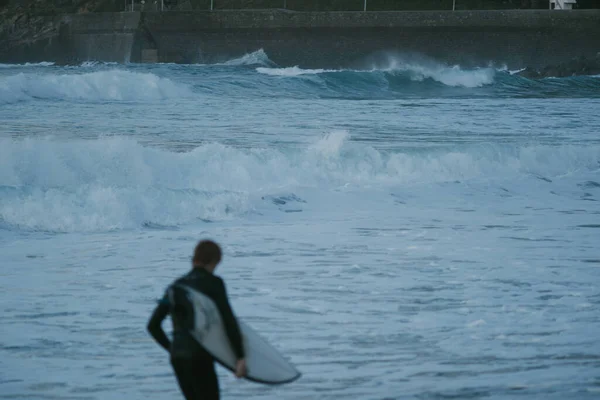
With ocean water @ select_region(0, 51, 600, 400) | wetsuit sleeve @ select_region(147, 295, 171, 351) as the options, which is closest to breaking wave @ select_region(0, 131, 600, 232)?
ocean water @ select_region(0, 51, 600, 400)

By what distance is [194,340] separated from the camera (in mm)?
3848

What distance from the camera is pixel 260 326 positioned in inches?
244

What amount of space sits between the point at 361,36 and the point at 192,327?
43.6 meters

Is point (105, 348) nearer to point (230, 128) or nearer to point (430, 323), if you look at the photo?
point (430, 323)

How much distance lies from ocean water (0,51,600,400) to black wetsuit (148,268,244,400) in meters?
1.11

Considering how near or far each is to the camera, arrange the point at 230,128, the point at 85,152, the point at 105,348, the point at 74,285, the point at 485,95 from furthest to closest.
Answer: the point at 485,95 < the point at 230,128 < the point at 85,152 < the point at 74,285 < the point at 105,348

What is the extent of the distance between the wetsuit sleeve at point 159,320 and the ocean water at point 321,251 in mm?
1072

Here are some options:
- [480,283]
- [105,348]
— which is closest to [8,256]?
[105,348]

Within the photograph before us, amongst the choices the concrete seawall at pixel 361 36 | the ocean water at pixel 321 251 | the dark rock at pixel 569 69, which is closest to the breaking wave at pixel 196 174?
the ocean water at pixel 321 251

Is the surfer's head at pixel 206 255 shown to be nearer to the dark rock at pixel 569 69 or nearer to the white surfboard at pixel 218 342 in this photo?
the white surfboard at pixel 218 342

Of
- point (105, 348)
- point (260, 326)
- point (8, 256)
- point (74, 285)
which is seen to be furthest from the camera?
point (8, 256)

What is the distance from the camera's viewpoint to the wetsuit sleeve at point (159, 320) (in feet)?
12.8

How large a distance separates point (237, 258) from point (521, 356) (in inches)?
136

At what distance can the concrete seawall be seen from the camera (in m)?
45.4
